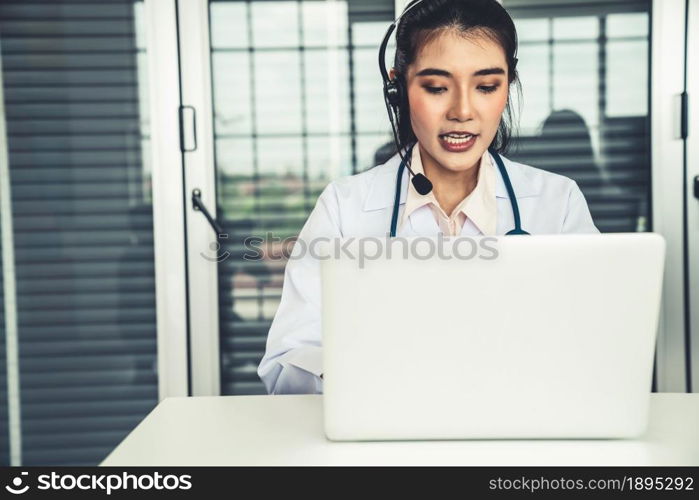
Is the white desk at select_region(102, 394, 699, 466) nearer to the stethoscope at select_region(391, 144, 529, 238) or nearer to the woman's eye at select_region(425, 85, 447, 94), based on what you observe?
the stethoscope at select_region(391, 144, 529, 238)

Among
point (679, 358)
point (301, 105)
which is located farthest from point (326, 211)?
point (679, 358)

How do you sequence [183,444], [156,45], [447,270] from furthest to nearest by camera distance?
1. [156,45]
2. [183,444]
3. [447,270]

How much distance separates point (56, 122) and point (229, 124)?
68 centimetres

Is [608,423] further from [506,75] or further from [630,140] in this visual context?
[630,140]

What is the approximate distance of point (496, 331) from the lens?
2.31ft

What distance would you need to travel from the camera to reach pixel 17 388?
246 centimetres

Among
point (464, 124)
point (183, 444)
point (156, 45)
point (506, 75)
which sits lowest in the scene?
point (183, 444)

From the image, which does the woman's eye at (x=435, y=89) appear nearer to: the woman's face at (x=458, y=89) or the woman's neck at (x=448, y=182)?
the woman's face at (x=458, y=89)

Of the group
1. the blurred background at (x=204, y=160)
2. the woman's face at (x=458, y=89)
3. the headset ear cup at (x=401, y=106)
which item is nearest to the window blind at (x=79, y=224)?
the blurred background at (x=204, y=160)

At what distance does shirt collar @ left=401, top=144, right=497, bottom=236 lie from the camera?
164 cm

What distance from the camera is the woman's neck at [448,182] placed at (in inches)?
67.7

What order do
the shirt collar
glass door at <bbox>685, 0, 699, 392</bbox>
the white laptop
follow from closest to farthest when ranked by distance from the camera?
1. the white laptop
2. the shirt collar
3. glass door at <bbox>685, 0, 699, 392</bbox>

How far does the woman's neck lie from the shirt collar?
0.04 m

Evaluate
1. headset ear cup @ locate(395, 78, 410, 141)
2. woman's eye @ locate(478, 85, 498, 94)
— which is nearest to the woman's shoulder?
headset ear cup @ locate(395, 78, 410, 141)
